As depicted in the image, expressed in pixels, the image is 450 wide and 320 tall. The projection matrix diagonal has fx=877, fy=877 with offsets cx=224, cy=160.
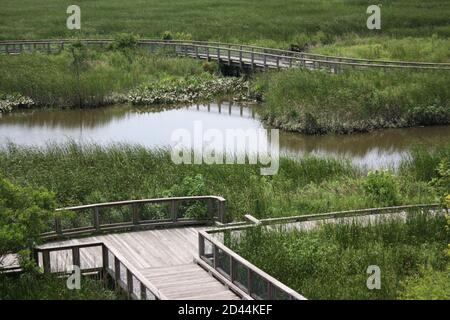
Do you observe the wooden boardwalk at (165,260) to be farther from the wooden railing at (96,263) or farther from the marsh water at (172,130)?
the marsh water at (172,130)

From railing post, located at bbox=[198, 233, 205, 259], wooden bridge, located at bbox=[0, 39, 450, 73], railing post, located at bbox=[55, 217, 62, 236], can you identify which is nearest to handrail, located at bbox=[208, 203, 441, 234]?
railing post, located at bbox=[198, 233, 205, 259]

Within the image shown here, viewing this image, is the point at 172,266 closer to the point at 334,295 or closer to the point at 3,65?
the point at 334,295

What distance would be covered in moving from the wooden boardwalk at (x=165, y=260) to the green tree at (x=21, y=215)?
1084 millimetres

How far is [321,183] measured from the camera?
28344 millimetres

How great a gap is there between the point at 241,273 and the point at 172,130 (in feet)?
82.7

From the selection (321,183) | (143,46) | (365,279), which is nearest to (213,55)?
(143,46)

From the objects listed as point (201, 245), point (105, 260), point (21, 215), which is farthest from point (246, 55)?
point (21, 215)

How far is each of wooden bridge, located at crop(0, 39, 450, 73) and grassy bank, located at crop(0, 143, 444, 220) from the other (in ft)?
61.6

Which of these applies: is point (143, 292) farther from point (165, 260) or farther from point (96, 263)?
point (165, 260)

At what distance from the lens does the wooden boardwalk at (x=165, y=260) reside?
19266mm

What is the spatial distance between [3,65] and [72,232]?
3279 cm

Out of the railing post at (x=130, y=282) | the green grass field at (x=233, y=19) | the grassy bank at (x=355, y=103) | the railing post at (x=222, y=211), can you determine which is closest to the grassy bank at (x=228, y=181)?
the railing post at (x=222, y=211)

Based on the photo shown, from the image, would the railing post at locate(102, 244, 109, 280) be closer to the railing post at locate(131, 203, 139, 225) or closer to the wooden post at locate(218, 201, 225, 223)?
the railing post at locate(131, 203, 139, 225)

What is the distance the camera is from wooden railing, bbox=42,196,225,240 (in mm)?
23250
